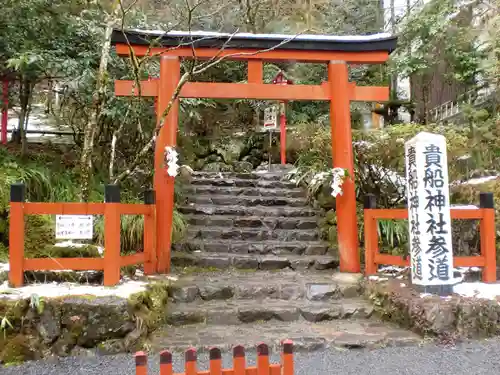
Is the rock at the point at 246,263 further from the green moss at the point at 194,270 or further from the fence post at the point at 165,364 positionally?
the fence post at the point at 165,364

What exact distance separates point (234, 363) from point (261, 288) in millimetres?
3394

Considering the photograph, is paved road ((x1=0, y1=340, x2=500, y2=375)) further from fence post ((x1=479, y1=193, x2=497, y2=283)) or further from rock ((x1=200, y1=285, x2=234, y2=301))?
rock ((x1=200, y1=285, x2=234, y2=301))

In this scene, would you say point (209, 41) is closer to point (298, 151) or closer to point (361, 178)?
point (361, 178)

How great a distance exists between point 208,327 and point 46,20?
19.0 ft

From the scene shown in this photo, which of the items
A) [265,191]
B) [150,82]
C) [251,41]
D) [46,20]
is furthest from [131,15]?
[265,191]

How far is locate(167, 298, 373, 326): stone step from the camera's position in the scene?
5.11m

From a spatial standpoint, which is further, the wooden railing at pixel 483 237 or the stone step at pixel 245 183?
the stone step at pixel 245 183

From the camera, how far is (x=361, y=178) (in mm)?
7867

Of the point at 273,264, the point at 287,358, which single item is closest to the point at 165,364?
the point at 287,358

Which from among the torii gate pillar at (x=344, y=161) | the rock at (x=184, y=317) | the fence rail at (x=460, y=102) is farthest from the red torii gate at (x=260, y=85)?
the fence rail at (x=460, y=102)

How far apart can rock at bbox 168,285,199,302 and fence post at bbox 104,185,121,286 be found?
107 centimetres

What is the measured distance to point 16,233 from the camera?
455 cm

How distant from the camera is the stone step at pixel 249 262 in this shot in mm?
6934

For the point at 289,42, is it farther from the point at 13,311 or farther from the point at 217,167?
the point at 217,167
